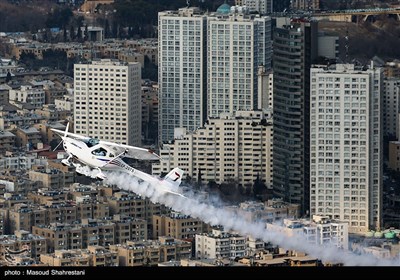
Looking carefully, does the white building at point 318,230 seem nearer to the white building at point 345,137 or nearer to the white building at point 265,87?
the white building at point 345,137

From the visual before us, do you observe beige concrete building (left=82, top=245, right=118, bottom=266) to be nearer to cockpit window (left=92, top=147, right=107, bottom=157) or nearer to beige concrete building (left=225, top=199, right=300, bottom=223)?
cockpit window (left=92, top=147, right=107, bottom=157)

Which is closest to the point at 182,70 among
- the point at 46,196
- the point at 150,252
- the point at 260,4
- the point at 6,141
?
the point at 6,141

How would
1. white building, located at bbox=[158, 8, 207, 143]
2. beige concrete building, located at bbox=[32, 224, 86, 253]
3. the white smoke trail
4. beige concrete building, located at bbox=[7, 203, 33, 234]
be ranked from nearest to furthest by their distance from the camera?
the white smoke trail → beige concrete building, located at bbox=[32, 224, 86, 253] → beige concrete building, located at bbox=[7, 203, 33, 234] → white building, located at bbox=[158, 8, 207, 143]

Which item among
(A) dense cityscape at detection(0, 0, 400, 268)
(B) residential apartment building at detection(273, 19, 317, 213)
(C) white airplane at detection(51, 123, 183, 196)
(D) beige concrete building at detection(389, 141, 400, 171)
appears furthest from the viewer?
(D) beige concrete building at detection(389, 141, 400, 171)

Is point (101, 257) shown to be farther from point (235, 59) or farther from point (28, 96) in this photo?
point (28, 96)

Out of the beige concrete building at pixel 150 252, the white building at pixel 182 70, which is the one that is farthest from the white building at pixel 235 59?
the beige concrete building at pixel 150 252

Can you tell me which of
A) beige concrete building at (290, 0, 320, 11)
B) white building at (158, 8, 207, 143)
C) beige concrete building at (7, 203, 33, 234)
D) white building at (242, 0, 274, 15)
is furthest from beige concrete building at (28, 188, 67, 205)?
beige concrete building at (290, 0, 320, 11)
